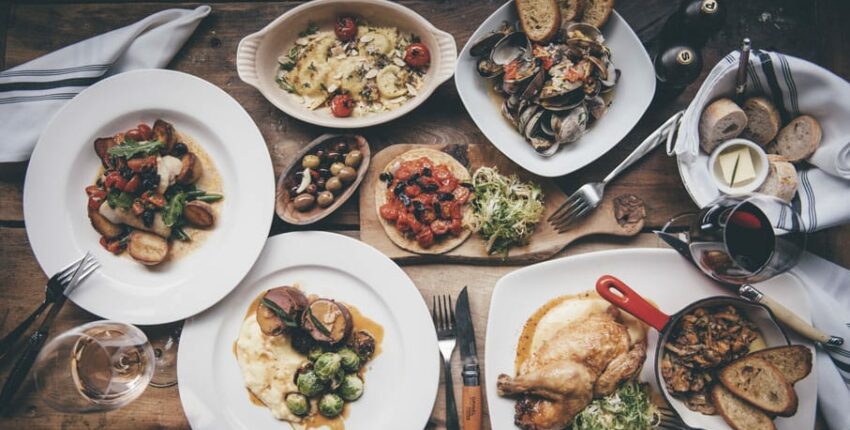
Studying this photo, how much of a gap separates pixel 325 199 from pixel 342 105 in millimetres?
658

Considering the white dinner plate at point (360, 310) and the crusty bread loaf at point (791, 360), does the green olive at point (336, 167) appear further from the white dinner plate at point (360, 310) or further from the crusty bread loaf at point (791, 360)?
the crusty bread loaf at point (791, 360)

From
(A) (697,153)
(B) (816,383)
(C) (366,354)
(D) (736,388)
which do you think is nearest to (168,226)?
(C) (366,354)

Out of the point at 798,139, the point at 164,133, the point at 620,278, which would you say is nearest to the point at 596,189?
the point at 620,278

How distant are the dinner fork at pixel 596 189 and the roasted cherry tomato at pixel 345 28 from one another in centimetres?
186

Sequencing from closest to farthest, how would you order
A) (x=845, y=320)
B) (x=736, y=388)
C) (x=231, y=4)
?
1. (x=736, y=388)
2. (x=845, y=320)
3. (x=231, y=4)

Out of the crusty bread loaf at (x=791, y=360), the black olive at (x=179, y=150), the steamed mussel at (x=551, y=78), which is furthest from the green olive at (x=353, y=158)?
the crusty bread loaf at (x=791, y=360)

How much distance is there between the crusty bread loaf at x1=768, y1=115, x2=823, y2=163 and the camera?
3330 millimetres

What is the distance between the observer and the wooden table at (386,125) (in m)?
3.67

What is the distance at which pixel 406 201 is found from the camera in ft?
11.6

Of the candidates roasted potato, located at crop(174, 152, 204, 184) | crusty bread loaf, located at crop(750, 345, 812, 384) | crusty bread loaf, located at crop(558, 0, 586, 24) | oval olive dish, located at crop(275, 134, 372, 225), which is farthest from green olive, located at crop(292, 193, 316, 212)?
crusty bread loaf, located at crop(750, 345, 812, 384)

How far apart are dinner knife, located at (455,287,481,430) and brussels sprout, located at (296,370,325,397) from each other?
94cm

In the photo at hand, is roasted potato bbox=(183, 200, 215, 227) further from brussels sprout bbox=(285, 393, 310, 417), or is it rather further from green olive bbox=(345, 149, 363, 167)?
brussels sprout bbox=(285, 393, 310, 417)

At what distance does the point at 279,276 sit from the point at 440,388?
1.34m

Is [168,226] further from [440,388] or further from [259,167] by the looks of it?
[440,388]
